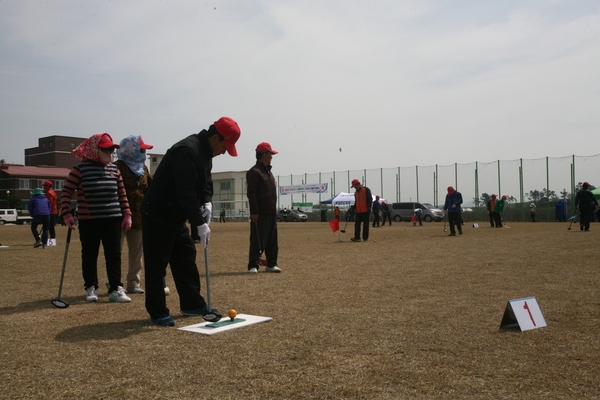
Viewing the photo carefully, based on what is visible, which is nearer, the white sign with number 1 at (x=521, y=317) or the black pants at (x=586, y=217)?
the white sign with number 1 at (x=521, y=317)

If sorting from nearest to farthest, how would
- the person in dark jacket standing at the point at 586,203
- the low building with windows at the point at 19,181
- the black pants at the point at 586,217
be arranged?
the person in dark jacket standing at the point at 586,203, the black pants at the point at 586,217, the low building with windows at the point at 19,181

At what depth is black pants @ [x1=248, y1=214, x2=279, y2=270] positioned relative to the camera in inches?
353

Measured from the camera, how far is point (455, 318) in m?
4.95

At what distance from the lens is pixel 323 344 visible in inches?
161

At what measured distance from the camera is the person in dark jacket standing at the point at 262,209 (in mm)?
9023

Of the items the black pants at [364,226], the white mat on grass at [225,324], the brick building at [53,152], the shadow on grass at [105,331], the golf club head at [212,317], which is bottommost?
the shadow on grass at [105,331]

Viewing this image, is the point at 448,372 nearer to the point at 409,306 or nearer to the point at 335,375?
the point at 335,375

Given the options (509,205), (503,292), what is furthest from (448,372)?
(509,205)

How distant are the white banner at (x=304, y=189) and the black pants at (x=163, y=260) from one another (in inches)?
2087

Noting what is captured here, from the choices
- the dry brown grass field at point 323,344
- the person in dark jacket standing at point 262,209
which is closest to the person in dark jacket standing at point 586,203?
the dry brown grass field at point 323,344

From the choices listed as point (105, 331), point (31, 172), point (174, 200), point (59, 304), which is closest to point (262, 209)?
point (59, 304)

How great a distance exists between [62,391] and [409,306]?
11.0 ft

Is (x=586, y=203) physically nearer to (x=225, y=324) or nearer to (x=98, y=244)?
(x=98, y=244)

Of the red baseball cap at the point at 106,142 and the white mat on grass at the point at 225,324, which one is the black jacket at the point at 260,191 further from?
the white mat on grass at the point at 225,324
